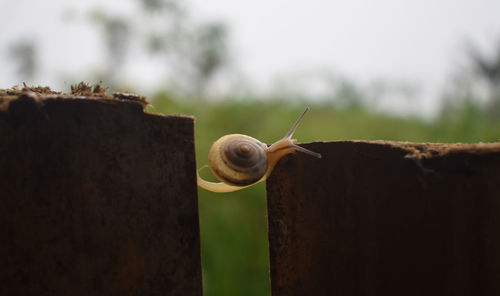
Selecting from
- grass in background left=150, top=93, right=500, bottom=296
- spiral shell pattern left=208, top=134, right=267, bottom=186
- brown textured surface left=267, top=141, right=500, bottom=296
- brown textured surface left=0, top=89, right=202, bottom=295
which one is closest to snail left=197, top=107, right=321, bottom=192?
spiral shell pattern left=208, top=134, right=267, bottom=186

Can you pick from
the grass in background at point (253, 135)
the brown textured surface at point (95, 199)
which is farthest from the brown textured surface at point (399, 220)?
the grass in background at point (253, 135)

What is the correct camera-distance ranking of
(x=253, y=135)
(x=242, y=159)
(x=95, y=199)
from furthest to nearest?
(x=253, y=135) < (x=242, y=159) < (x=95, y=199)

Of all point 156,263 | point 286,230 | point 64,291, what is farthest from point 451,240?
point 64,291

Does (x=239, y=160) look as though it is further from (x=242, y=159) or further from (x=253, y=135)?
(x=253, y=135)

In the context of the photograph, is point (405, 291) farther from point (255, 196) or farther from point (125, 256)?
point (255, 196)

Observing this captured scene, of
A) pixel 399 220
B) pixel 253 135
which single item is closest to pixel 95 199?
pixel 399 220

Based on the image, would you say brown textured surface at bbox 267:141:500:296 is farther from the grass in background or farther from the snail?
the grass in background
